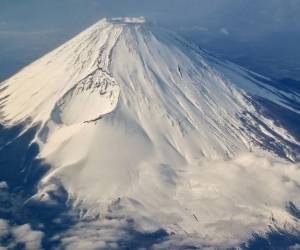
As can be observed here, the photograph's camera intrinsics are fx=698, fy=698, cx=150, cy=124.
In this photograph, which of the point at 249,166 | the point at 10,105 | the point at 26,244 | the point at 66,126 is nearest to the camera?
the point at 26,244

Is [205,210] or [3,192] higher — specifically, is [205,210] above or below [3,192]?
below

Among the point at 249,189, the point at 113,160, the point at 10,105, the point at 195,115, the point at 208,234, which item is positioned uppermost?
the point at 10,105

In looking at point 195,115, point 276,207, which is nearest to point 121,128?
point 195,115

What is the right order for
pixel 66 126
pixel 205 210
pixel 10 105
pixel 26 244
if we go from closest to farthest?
pixel 26 244 < pixel 205 210 < pixel 66 126 < pixel 10 105

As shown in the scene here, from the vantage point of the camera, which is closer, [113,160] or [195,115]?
[113,160]

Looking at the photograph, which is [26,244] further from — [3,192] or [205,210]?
[205,210]

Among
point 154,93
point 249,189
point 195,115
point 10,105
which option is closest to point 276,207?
point 249,189
